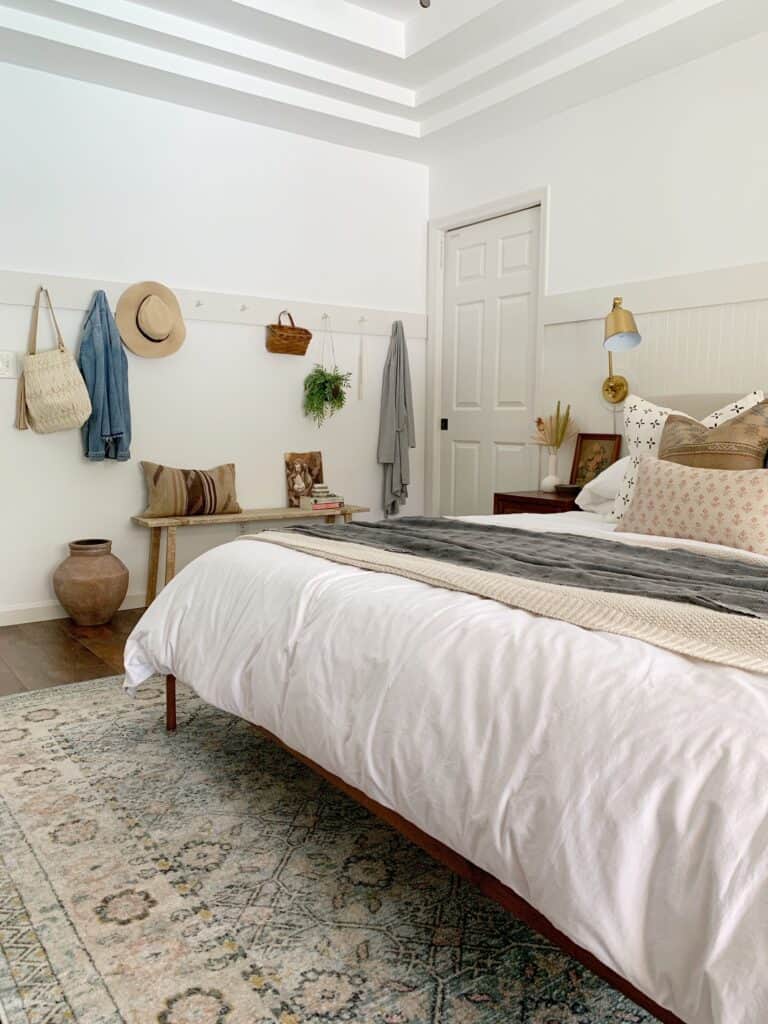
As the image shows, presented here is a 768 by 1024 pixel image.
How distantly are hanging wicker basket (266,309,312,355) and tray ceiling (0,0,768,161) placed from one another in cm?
110

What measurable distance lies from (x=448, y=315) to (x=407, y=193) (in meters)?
0.81

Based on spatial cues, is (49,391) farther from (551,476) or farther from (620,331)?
(620,331)

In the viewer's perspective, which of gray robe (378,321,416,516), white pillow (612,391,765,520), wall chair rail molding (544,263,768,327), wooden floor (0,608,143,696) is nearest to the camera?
white pillow (612,391,765,520)

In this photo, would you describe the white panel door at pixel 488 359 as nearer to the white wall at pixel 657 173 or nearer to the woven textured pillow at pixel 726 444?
the white wall at pixel 657 173

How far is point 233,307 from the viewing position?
4.53 m

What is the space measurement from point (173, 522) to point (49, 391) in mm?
850

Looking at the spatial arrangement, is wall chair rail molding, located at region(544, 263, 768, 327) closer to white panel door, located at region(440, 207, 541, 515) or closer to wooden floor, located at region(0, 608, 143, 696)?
white panel door, located at region(440, 207, 541, 515)

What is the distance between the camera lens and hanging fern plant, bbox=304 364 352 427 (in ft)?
15.8

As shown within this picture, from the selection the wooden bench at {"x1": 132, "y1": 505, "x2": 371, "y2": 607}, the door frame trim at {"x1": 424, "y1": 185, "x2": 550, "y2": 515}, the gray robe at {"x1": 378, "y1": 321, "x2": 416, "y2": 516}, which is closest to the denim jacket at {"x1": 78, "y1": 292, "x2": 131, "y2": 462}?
the wooden bench at {"x1": 132, "y1": 505, "x2": 371, "y2": 607}

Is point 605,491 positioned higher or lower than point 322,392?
lower

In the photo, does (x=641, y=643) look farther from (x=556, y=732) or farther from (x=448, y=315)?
(x=448, y=315)

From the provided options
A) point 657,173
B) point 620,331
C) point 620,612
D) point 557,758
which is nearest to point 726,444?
point 620,331

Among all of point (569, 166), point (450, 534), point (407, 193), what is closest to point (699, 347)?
point (569, 166)

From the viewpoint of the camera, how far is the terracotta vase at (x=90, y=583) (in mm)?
3889
